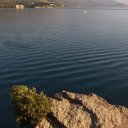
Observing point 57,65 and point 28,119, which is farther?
point 57,65

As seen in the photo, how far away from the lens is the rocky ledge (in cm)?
3394

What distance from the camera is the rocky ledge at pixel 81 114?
3394cm

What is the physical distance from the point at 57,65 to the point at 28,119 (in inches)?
1312

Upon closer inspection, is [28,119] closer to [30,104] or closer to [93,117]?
[30,104]

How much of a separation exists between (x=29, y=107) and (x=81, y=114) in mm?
5965

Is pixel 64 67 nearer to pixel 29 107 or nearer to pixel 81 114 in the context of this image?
pixel 81 114

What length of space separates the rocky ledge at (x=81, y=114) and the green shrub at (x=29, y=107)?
0.93 metres

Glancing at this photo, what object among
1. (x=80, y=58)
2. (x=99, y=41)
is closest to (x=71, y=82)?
(x=80, y=58)

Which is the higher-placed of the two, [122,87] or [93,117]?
[93,117]

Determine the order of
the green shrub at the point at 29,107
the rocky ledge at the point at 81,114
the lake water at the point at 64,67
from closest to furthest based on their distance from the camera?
the green shrub at the point at 29,107
the rocky ledge at the point at 81,114
the lake water at the point at 64,67

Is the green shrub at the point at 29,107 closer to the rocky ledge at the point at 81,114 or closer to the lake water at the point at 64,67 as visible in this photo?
the rocky ledge at the point at 81,114

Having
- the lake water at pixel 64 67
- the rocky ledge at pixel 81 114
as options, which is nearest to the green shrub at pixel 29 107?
the rocky ledge at pixel 81 114

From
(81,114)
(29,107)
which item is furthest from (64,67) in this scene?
(29,107)

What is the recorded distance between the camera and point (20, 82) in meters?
55.4
